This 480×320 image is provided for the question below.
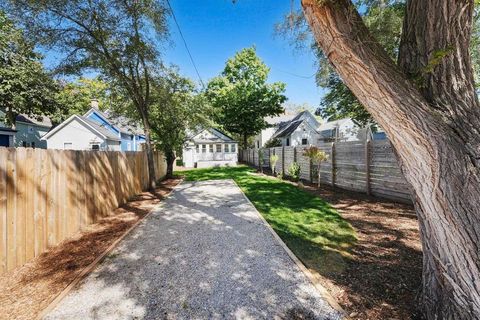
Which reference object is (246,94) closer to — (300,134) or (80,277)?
(300,134)

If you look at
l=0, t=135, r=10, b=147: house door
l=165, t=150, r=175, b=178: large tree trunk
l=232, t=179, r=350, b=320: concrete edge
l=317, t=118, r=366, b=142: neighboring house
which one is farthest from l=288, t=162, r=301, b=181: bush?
l=0, t=135, r=10, b=147: house door

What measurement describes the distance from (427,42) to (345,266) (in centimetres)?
282

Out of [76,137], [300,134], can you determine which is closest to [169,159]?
[76,137]

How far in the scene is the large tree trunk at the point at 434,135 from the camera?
1832mm

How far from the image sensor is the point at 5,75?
17.9 metres

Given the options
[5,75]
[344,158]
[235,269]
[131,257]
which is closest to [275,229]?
[235,269]

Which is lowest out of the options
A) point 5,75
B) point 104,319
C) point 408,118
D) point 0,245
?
point 104,319

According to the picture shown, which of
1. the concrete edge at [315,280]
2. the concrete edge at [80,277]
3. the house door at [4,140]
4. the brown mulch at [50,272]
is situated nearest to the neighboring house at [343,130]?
the concrete edge at [315,280]

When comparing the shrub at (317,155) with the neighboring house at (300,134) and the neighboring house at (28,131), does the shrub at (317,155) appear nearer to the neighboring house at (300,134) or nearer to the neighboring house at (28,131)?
the neighboring house at (300,134)

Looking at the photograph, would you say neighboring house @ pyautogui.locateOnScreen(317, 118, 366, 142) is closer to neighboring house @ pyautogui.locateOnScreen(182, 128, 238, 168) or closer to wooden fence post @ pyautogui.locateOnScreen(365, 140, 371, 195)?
neighboring house @ pyautogui.locateOnScreen(182, 128, 238, 168)

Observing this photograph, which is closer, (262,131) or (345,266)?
(345,266)

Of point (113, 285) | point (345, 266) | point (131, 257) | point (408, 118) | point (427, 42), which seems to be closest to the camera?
point (408, 118)

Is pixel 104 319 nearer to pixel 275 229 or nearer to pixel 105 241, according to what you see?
pixel 105 241

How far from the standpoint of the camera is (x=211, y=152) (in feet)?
101
